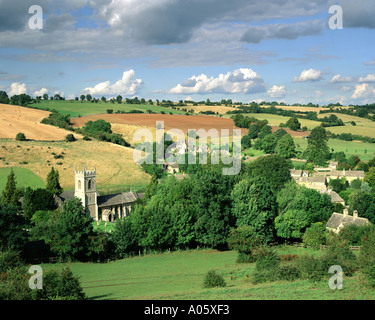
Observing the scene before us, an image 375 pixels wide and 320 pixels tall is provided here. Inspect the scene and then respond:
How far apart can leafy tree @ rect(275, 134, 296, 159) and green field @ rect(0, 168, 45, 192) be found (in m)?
51.4

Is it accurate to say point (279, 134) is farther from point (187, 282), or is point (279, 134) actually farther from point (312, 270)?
point (312, 270)

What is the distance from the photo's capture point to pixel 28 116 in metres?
109

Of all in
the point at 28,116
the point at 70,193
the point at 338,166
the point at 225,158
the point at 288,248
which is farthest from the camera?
the point at 28,116

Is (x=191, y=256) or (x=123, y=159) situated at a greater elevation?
(x=123, y=159)

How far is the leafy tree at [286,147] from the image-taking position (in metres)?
96.4

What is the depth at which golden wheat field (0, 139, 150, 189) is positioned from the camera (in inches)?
3029

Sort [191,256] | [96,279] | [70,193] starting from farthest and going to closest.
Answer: [70,193] < [191,256] < [96,279]

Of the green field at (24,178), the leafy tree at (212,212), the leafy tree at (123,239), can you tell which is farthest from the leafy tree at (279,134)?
the leafy tree at (123,239)

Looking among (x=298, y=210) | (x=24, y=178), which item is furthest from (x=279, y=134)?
(x=298, y=210)

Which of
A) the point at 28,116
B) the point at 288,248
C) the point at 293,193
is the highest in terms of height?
the point at 28,116

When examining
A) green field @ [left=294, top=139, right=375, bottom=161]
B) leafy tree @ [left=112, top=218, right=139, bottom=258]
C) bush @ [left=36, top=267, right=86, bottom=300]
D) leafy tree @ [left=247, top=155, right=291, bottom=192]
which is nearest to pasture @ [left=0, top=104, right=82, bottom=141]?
green field @ [left=294, top=139, right=375, bottom=161]
